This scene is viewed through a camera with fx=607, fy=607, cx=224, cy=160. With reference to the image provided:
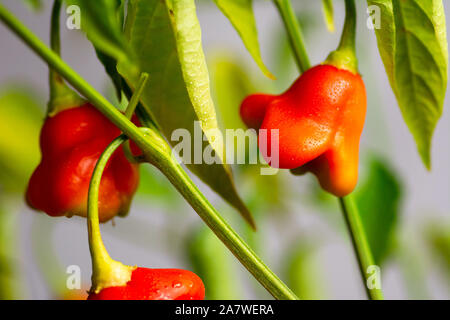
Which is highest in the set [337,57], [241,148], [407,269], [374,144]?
[337,57]

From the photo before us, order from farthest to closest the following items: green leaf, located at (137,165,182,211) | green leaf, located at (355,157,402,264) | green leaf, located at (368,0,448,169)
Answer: green leaf, located at (137,165,182,211)
green leaf, located at (355,157,402,264)
green leaf, located at (368,0,448,169)

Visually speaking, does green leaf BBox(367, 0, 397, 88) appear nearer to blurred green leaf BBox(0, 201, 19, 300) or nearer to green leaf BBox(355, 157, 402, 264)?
green leaf BBox(355, 157, 402, 264)

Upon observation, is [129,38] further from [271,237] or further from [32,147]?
[271,237]

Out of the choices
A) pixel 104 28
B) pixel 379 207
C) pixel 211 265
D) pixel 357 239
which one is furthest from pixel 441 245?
pixel 104 28

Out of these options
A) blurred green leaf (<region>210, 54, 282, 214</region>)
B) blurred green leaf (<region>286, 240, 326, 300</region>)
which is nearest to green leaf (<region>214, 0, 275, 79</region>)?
blurred green leaf (<region>210, 54, 282, 214</region>)

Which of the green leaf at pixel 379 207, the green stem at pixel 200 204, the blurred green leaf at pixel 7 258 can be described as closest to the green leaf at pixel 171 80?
the green stem at pixel 200 204

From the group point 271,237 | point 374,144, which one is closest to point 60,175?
point 374,144

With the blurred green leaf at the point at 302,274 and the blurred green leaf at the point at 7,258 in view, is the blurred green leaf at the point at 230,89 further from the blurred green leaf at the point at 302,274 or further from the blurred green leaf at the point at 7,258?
the blurred green leaf at the point at 7,258
